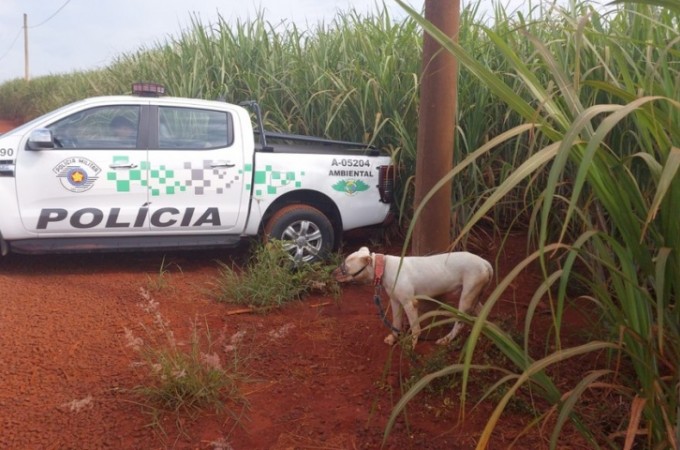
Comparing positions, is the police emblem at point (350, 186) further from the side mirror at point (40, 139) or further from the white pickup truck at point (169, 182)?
the side mirror at point (40, 139)

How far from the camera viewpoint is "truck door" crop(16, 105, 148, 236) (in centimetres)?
578

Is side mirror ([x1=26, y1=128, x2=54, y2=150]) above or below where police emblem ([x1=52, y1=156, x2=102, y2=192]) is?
above

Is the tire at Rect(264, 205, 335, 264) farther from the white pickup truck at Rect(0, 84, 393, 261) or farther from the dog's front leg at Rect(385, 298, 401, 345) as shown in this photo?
the dog's front leg at Rect(385, 298, 401, 345)

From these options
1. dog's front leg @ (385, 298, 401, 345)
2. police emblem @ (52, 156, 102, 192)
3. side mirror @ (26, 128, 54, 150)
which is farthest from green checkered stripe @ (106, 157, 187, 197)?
dog's front leg @ (385, 298, 401, 345)

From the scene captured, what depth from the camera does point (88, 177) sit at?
231 inches

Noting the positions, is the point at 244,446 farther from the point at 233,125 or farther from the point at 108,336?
the point at 233,125

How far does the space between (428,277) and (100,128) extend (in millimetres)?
3557

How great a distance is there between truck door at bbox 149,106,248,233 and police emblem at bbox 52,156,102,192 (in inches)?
19.6

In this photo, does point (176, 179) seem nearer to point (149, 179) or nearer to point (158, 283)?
point (149, 179)

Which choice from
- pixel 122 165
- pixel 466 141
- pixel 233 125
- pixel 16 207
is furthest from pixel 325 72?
pixel 16 207

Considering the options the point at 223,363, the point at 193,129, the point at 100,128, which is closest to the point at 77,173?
the point at 100,128

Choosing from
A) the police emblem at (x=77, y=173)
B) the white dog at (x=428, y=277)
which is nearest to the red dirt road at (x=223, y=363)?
the white dog at (x=428, y=277)

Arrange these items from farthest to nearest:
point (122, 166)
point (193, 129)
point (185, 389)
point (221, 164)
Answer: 1. point (193, 129)
2. point (221, 164)
3. point (122, 166)
4. point (185, 389)

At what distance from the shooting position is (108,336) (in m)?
4.57
